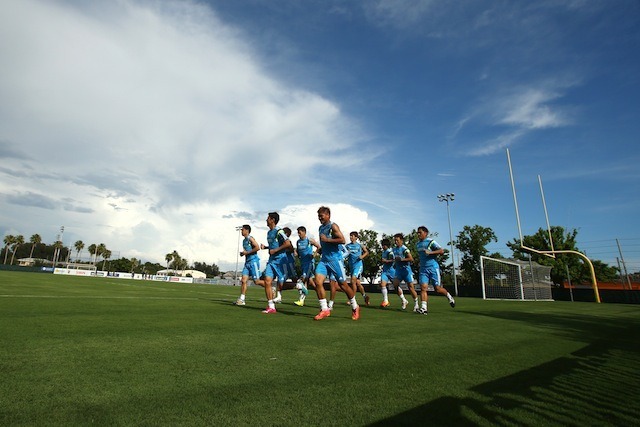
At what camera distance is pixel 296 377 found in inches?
117

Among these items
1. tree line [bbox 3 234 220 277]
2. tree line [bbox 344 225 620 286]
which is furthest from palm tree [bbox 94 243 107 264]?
tree line [bbox 344 225 620 286]

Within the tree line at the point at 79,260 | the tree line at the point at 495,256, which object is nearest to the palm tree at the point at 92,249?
the tree line at the point at 79,260

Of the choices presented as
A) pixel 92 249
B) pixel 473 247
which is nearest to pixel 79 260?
pixel 92 249

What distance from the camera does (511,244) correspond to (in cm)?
5241

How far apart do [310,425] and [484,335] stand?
4.75 metres

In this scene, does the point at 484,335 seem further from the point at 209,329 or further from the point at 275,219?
the point at 275,219

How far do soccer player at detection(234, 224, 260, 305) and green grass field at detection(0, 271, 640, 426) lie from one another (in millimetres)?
4532

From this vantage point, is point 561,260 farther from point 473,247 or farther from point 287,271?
point 287,271

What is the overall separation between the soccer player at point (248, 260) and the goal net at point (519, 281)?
2185 centimetres

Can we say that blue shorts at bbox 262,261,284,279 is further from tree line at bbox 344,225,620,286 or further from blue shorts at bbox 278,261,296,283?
tree line at bbox 344,225,620,286

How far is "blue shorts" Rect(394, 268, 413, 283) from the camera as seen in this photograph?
11861mm

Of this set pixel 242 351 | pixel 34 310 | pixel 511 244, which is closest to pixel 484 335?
pixel 242 351

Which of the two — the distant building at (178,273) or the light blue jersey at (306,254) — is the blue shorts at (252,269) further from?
the distant building at (178,273)

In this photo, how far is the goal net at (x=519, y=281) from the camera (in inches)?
1078
